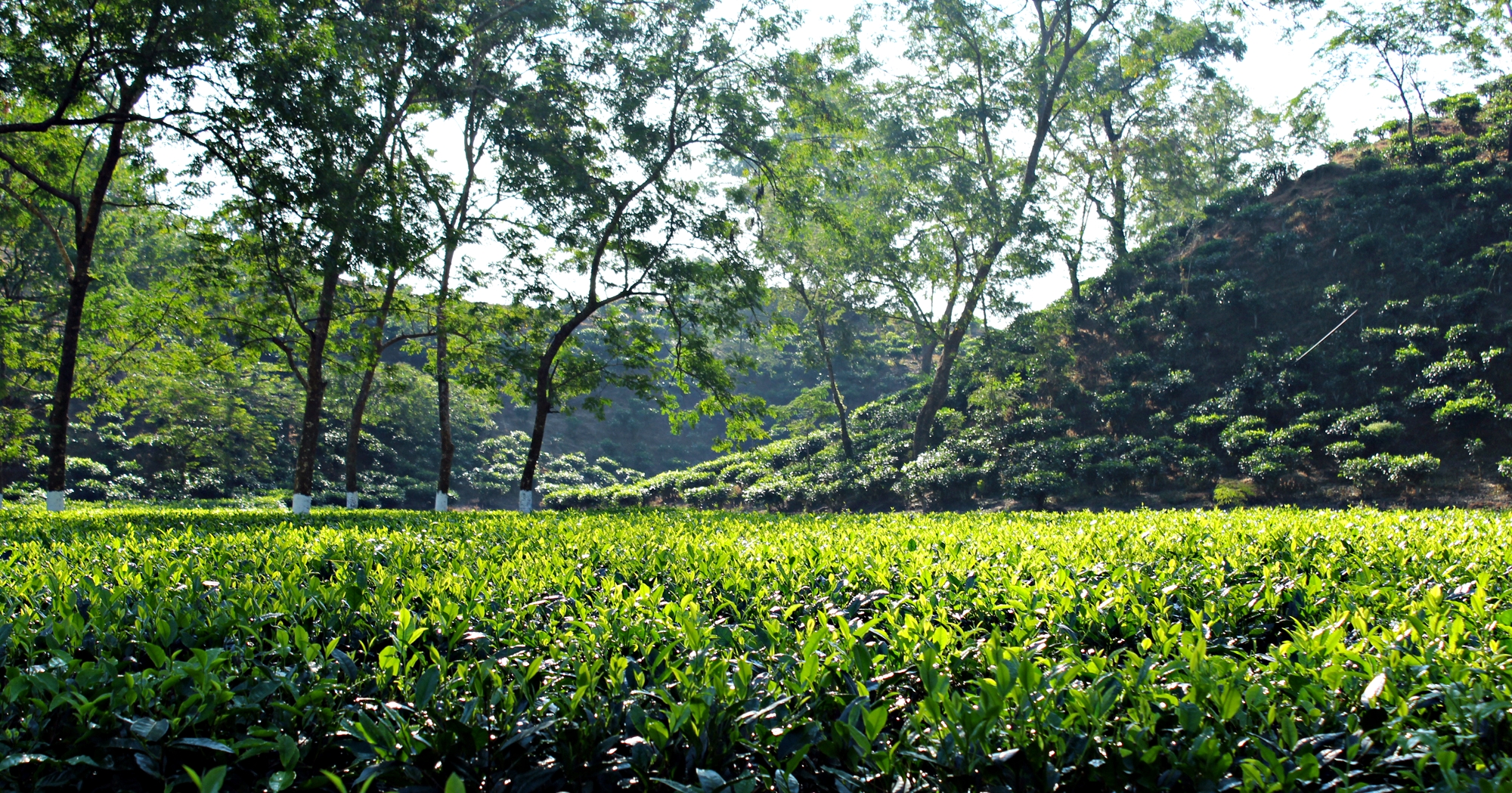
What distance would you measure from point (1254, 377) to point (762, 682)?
2079 centimetres

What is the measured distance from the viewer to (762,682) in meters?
2.12

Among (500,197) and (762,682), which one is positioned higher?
(500,197)

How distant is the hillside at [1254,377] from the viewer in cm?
1577

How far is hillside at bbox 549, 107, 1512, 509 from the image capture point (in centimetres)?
1577

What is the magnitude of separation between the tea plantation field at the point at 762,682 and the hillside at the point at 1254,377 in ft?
46.8

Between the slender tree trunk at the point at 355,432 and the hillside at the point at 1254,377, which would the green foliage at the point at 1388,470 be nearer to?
the hillside at the point at 1254,377

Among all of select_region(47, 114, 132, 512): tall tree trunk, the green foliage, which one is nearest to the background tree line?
select_region(47, 114, 132, 512): tall tree trunk

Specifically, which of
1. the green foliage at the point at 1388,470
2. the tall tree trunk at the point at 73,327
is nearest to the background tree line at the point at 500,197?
the tall tree trunk at the point at 73,327

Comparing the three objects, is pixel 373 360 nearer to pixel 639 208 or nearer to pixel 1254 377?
pixel 639 208

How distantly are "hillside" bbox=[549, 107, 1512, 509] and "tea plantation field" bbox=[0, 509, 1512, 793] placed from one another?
14.3 m

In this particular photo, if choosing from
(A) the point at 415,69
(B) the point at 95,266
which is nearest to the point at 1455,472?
(A) the point at 415,69

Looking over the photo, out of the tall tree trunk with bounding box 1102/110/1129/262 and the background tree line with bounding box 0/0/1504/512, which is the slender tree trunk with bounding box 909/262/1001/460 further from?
the tall tree trunk with bounding box 1102/110/1129/262

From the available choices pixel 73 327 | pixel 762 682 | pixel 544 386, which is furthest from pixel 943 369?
pixel 762 682

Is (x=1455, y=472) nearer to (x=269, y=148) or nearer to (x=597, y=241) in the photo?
(x=597, y=241)
